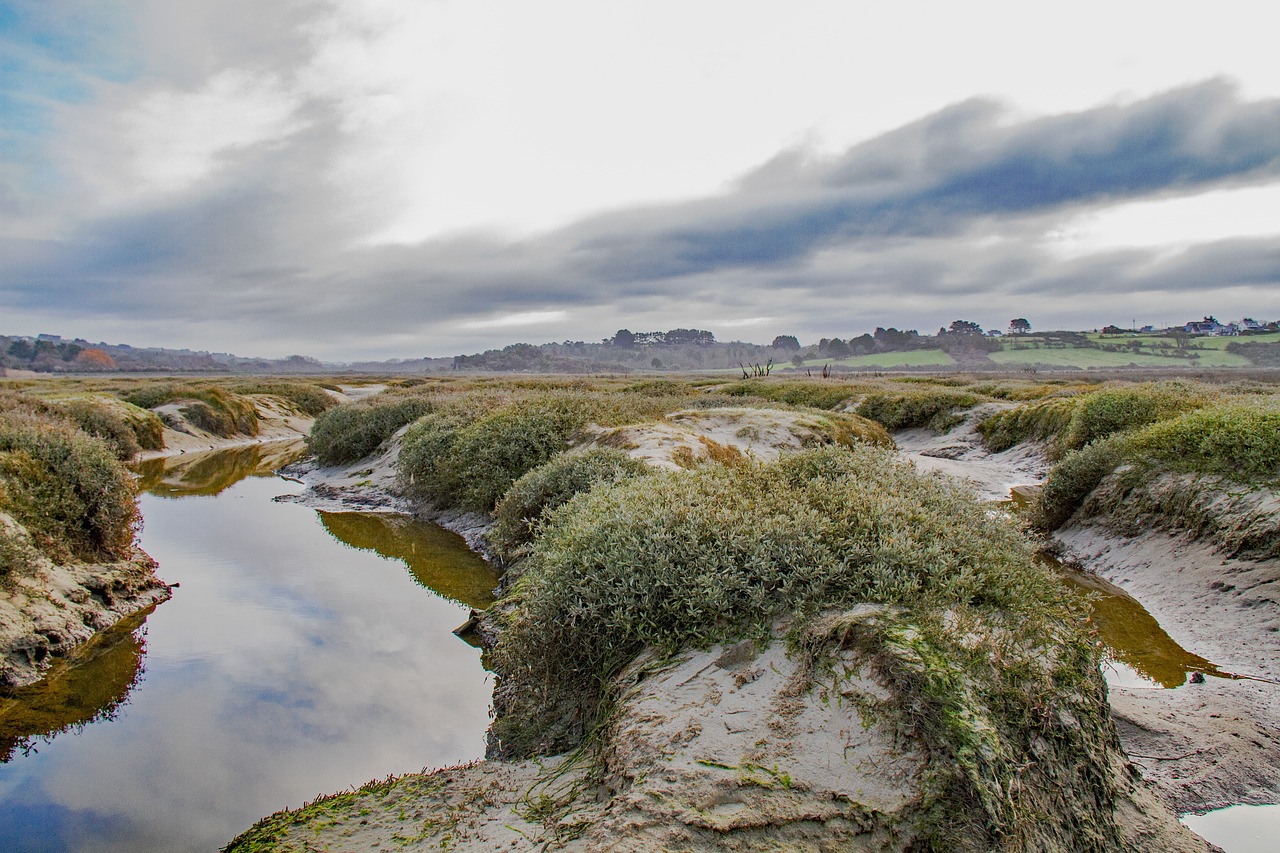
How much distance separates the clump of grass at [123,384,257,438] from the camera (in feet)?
112

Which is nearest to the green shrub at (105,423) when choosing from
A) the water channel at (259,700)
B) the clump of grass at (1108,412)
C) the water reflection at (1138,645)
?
the water channel at (259,700)

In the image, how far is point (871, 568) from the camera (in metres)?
5.21

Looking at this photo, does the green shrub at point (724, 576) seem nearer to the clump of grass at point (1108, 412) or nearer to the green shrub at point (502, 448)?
the green shrub at point (502, 448)

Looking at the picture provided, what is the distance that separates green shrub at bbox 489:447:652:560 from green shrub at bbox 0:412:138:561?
5624 mm

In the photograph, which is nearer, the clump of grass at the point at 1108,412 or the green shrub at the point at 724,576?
the green shrub at the point at 724,576

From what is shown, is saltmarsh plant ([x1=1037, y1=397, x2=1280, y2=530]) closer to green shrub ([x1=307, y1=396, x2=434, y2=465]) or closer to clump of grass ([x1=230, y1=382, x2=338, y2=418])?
green shrub ([x1=307, y1=396, x2=434, y2=465])

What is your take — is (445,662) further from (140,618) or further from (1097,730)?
(1097,730)

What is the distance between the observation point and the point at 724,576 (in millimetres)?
5418

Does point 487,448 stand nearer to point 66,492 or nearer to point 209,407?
point 66,492

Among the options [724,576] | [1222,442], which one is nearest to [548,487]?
[724,576]

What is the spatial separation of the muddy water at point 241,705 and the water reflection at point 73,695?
0.8 inches

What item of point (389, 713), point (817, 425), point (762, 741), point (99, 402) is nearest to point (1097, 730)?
point (762, 741)

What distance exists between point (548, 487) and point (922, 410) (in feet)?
73.5

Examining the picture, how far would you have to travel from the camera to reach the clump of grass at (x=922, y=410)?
91.7 ft
